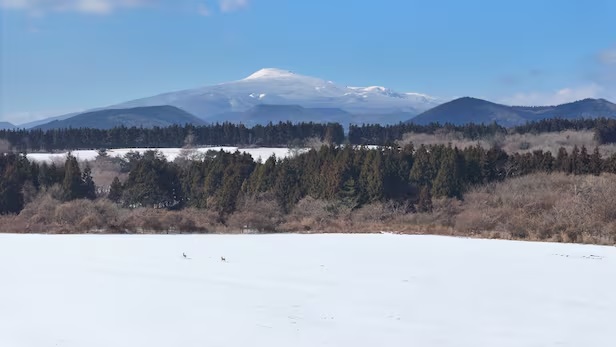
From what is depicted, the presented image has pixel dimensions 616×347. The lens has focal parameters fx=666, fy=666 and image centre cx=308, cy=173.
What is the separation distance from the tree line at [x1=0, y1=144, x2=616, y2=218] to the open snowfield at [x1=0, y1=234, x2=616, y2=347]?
21.6m

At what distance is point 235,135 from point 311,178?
140ft

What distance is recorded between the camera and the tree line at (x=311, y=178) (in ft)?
130

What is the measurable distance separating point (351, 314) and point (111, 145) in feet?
247

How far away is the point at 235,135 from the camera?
82.9 m

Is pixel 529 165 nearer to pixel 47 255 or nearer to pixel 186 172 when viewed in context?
pixel 186 172

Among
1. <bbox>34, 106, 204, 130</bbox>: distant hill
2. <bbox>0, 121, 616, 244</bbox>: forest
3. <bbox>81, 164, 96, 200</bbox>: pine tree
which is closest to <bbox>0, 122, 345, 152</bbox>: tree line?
<bbox>0, 121, 616, 244</bbox>: forest

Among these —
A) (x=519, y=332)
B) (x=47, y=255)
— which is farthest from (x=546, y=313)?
(x=47, y=255)

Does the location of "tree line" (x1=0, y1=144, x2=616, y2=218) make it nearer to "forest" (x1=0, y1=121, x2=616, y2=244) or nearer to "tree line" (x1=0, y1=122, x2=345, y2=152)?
"forest" (x1=0, y1=121, x2=616, y2=244)

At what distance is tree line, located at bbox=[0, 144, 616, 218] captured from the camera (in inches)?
1563

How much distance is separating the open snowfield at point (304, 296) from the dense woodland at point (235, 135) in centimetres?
6222

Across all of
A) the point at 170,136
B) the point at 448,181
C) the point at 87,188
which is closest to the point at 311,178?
the point at 448,181

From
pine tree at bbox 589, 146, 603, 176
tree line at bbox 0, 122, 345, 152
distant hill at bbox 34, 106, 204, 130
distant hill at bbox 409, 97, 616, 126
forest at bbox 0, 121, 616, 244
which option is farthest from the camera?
distant hill at bbox 34, 106, 204, 130

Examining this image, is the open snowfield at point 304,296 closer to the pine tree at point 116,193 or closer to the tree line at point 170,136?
the pine tree at point 116,193

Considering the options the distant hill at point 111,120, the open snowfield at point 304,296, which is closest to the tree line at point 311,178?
the open snowfield at point 304,296
